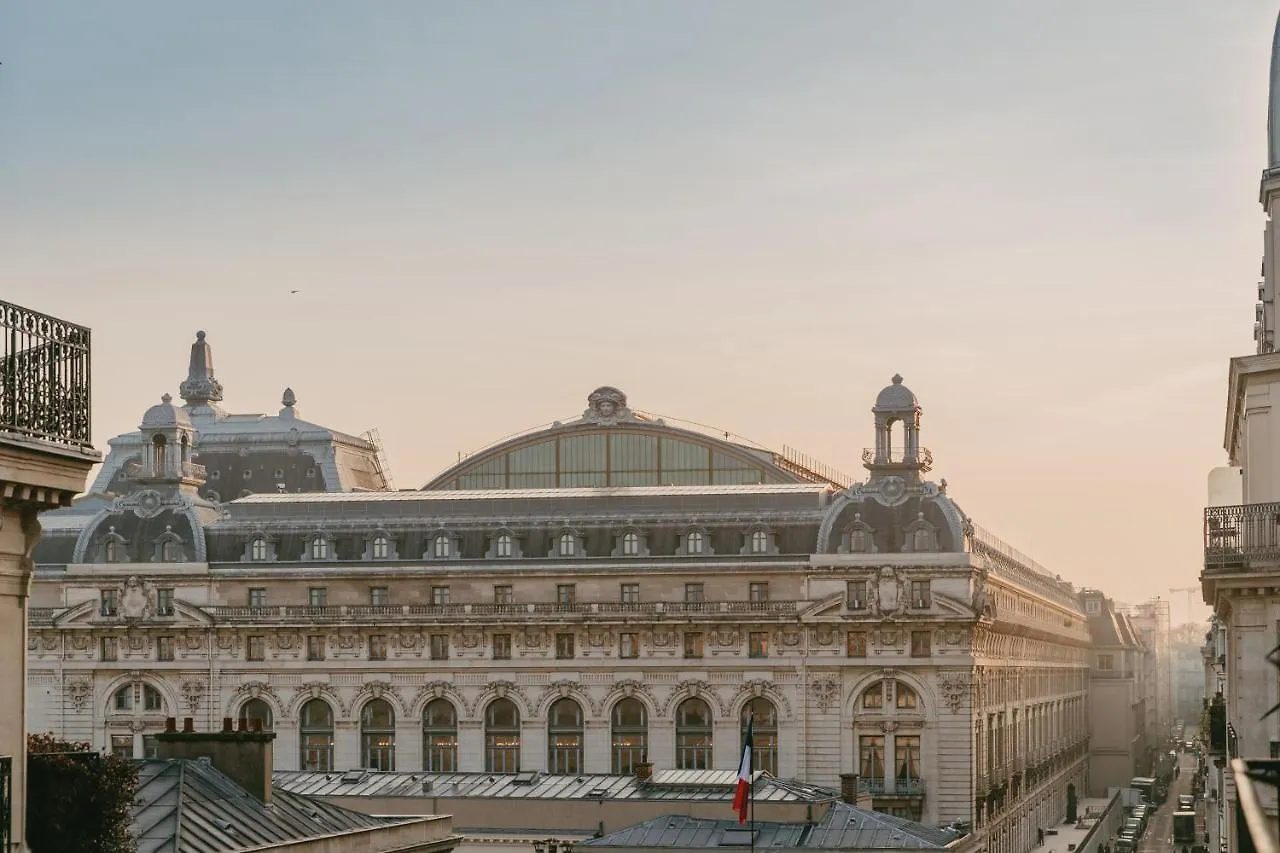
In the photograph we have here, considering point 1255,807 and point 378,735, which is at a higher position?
point 1255,807

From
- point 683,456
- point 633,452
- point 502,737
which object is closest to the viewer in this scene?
point 502,737

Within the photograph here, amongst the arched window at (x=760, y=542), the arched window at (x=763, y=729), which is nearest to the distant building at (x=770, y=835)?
the arched window at (x=763, y=729)

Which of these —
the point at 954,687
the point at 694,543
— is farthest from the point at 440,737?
the point at 954,687

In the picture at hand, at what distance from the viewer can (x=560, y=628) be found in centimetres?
14088

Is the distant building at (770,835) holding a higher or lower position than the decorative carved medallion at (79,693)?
lower

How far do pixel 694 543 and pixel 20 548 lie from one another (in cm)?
11181

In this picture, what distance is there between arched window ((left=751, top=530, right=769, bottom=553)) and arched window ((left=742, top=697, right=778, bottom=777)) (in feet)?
27.5

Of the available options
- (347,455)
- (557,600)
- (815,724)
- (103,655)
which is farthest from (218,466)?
(815,724)

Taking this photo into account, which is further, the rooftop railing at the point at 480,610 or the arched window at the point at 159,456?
the arched window at the point at 159,456

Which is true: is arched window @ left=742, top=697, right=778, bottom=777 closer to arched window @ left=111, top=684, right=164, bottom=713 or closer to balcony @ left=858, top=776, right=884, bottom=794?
balcony @ left=858, top=776, right=884, bottom=794

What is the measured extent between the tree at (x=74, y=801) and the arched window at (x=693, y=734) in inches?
4100

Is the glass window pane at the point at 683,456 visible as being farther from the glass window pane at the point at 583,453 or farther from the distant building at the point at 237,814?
the distant building at the point at 237,814

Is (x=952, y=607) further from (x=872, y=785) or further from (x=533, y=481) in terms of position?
(x=533, y=481)

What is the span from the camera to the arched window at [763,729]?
450ft
